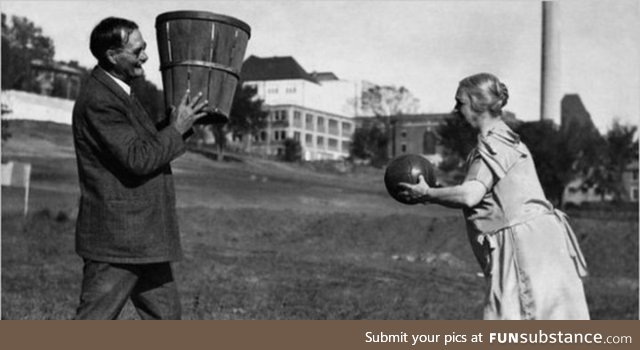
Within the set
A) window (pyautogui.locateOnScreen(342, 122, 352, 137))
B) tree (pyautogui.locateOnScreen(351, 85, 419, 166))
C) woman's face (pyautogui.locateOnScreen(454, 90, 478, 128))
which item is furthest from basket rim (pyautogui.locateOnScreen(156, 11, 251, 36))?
window (pyautogui.locateOnScreen(342, 122, 352, 137))

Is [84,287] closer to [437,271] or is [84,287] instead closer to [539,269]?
[539,269]

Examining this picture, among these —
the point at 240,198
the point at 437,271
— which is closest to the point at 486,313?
the point at 437,271

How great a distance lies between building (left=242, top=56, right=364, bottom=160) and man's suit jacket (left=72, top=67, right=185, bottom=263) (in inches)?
4312

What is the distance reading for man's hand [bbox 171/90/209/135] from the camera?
5270mm

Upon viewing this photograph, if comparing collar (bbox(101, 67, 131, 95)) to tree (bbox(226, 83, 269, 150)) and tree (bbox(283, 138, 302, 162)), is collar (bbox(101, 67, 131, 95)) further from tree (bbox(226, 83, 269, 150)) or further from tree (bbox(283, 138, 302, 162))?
tree (bbox(283, 138, 302, 162))

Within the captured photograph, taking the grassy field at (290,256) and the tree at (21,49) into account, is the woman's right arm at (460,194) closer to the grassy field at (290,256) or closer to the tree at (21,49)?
the grassy field at (290,256)

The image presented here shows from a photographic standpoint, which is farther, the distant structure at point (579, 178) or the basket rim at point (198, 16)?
the distant structure at point (579, 178)

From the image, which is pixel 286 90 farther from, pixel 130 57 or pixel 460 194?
pixel 460 194

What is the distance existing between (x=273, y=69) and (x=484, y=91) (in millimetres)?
120624

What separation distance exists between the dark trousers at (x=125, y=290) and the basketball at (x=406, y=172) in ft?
4.77

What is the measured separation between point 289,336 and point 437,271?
63.3ft

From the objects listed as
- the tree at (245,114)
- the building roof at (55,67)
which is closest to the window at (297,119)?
the building roof at (55,67)

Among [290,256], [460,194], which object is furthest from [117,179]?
[290,256]

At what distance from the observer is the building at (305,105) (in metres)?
118
